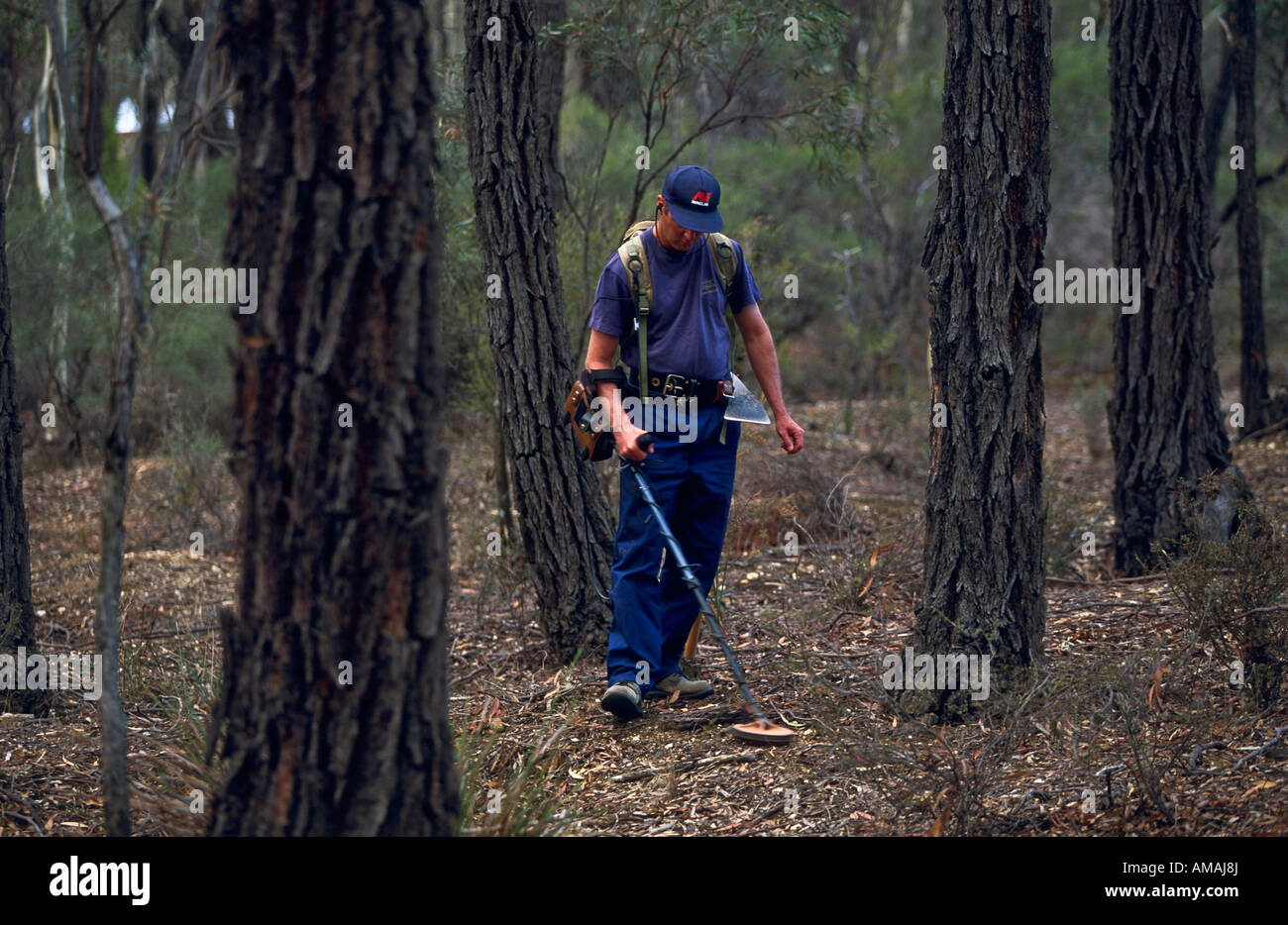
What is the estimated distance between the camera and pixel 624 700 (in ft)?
14.2

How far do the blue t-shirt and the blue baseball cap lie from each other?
0.20m

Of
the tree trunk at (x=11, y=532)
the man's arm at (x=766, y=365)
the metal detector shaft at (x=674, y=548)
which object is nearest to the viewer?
the metal detector shaft at (x=674, y=548)

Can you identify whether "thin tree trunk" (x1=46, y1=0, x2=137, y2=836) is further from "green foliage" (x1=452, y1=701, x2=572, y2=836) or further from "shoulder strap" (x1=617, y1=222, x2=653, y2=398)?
"shoulder strap" (x1=617, y1=222, x2=653, y2=398)

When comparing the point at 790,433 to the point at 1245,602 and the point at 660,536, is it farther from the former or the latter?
the point at 1245,602

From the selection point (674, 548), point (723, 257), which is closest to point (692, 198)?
point (723, 257)

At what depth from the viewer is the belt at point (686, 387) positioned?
4.38 meters

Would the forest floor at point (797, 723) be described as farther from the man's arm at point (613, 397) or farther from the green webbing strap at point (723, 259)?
the man's arm at point (613, 397)

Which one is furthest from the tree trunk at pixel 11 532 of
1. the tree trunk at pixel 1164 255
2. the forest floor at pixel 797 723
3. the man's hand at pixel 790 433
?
the tree trunk at pixel 1164 255

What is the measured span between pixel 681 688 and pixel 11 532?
9.59ft

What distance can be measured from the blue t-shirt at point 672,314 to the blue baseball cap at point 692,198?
200 mm

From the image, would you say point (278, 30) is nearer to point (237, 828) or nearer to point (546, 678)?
point (237, 828)

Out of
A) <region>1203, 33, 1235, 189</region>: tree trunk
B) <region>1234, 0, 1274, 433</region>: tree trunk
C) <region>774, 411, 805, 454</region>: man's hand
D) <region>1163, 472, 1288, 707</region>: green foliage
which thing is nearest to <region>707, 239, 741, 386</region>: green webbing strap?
<region>774, 411, 805, 454</region>: man's hand

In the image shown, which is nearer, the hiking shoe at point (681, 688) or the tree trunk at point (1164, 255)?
the hiking shoe at point (681, 688)

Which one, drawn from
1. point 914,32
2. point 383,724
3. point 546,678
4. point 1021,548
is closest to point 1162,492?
point 1021,548
